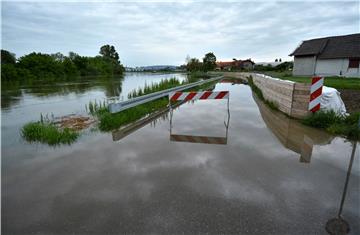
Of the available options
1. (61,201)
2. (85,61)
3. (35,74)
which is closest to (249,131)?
(61,201)

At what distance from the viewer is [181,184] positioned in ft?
10.9

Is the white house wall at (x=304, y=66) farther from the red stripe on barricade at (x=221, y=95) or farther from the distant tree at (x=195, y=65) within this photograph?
the distant tree at (x=195, y=65)

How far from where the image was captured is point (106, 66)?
261 feet

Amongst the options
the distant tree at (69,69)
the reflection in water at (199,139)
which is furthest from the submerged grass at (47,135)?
the distant tree at (69,69)

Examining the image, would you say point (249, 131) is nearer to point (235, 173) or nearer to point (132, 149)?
point (235, 173)

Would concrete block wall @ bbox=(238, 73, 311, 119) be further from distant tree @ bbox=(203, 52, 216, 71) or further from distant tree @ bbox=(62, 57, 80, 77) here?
distant tree @ bbox=(203, 52, 216, 71)

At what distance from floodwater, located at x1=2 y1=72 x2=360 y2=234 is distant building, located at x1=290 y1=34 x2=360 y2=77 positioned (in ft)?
106

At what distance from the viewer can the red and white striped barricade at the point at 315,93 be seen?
6582mm

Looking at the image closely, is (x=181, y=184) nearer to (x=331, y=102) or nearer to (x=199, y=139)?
(x=199, y=139)

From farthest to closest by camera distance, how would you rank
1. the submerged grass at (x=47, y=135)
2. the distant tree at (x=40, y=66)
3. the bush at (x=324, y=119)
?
1. the distant tree at (x=40, y=66)
2. the bush at (x=324, y=119)
3. the submerged grass at (x=47, y=135)

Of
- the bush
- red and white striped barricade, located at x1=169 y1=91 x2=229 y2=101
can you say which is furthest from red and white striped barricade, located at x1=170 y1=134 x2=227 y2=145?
the bush

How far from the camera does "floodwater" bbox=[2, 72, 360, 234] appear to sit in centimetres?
249

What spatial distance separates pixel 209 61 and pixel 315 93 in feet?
296

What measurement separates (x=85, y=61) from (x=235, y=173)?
249ft
